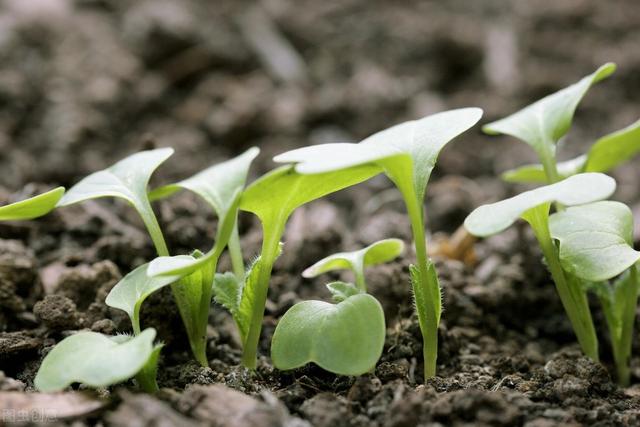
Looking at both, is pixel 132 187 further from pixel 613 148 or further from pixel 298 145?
pixel 298 145

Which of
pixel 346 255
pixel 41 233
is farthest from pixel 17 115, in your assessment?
pixel 346 255

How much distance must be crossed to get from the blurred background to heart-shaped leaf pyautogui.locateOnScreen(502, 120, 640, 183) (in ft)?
2.23

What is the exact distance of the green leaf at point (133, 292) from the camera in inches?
49.5

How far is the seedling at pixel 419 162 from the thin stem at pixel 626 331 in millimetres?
456

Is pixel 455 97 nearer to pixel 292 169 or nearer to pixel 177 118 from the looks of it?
pixel 177 118

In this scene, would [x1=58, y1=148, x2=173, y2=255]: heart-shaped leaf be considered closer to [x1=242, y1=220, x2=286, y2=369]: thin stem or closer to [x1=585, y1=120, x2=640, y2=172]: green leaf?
[x1=242, y1=220, x2=286, y2=369]: thin stem

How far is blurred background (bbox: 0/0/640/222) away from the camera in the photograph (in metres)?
2.61

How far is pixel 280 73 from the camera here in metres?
3.05

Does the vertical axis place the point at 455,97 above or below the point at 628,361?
above

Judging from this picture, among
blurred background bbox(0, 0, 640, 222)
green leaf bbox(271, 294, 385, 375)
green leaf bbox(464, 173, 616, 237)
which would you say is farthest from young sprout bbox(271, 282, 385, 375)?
blurred background bbox(0, 0, 640, 222)

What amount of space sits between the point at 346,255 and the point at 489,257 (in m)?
0.76

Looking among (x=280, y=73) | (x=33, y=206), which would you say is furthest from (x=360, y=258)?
(x=280, y=73)

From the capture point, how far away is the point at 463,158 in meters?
2.64

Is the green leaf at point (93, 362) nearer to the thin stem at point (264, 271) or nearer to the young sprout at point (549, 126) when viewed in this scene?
the thin stem at point (264, 271)
